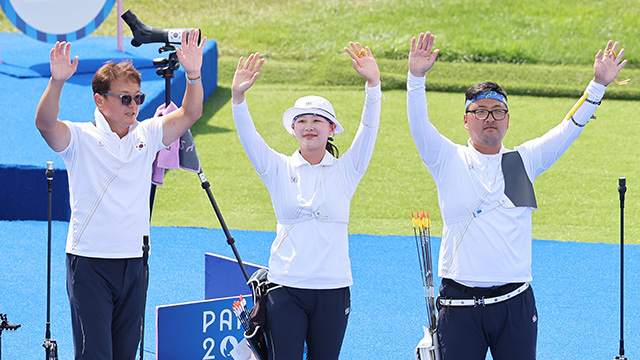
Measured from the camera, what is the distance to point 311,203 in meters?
4.10

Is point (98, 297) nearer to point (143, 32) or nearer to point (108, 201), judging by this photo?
point (108, 201)

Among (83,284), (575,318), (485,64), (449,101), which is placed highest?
(485,64)

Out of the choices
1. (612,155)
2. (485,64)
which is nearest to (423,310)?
(612,155)

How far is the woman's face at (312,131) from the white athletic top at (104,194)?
2.61 feet

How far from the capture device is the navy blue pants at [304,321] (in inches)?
158

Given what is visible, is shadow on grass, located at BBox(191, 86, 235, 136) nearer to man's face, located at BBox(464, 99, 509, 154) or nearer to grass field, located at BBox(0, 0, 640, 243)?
grass field, located at BBox(0, 0, 640, 243)

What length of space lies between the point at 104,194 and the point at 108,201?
4 centimetres

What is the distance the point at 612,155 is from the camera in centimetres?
1206

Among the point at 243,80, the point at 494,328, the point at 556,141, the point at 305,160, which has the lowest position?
the point at 494,328

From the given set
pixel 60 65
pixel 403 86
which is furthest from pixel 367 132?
pixel 403 86

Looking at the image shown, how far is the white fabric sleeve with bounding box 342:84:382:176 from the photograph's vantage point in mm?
4152

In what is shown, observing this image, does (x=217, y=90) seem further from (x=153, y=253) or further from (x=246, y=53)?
(x=153, y=253)

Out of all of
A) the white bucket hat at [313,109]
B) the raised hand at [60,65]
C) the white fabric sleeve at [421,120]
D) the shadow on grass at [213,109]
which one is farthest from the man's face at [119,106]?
the shadow on grass at [213,109]

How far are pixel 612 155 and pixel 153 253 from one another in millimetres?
6974
